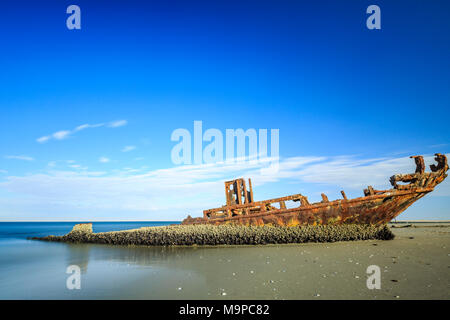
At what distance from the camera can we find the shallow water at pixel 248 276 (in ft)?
18.6

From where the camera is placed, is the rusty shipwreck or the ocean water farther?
the rusty shipwreck

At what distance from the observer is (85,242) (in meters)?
17.5

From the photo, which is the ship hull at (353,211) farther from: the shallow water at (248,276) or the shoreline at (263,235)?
the shallow water at (248,276)

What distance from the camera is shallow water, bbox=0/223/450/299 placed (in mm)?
5672

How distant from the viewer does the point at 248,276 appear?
7012mm

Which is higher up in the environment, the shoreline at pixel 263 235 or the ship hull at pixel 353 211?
the ship hull at pixel 353 211

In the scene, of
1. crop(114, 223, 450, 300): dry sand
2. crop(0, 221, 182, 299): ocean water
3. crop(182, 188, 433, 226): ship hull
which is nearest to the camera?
crop(114, 223, 450, 300): dry sand

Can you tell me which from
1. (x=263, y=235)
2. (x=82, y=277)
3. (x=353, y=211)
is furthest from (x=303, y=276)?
(x=353, y=211)

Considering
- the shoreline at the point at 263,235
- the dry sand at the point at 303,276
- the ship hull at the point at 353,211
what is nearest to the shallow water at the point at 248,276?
the dry sand at the point at 303,276

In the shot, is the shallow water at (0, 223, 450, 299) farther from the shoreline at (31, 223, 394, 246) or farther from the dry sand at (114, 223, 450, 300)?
the shoreline at (31, 223, 394, 246)

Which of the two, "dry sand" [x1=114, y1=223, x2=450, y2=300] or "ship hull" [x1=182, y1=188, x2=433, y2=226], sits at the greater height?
"ship hull" [x1=182, y1=188, x2=433, y2=226]

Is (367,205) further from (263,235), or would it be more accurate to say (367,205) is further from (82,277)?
(82,277)

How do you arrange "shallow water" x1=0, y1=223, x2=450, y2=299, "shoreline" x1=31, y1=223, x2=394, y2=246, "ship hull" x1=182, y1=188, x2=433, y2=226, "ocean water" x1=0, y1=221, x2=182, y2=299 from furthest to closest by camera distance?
"ship hull" x1=182, y1=188, x2=433, y2=226 < "shoreline" x1=31, y1=223, x2=394, y2=246 < "ocean water" x1=0, y1=221, x2=182, y2=299 < "shallow water" x1=0, y1=223, x2=450, y2=299

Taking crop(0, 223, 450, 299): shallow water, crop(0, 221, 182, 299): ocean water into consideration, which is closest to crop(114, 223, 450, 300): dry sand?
crop(0, 223, 450, 299): shallow water
